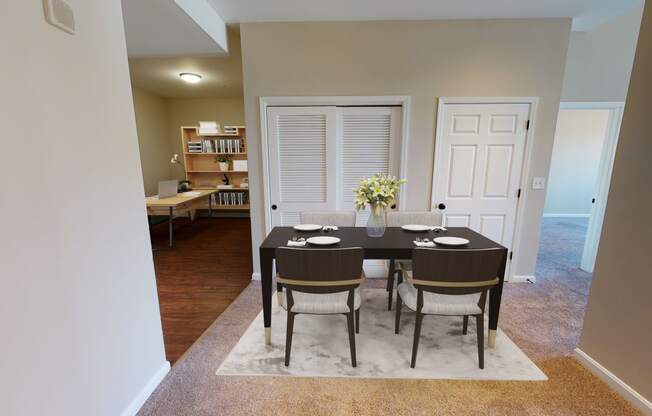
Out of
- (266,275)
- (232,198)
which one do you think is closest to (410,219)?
(266,275)

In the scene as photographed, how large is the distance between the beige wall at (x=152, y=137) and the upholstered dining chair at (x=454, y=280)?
5.31 meters

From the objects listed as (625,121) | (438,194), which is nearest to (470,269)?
(625,121)

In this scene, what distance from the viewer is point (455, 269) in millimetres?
1701

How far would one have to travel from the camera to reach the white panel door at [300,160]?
9.61 feet

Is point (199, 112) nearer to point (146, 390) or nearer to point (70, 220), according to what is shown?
point (70, 220)

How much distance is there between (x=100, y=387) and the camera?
1336 mm

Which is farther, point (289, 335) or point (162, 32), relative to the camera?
point (162, 32)

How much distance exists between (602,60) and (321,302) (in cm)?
383

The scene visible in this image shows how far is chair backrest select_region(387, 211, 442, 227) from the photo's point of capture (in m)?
2.69

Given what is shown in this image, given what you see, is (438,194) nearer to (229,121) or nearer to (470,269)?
(470,269)

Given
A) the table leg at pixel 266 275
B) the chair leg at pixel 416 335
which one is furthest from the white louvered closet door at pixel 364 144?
the chair leg at pixel 416 335

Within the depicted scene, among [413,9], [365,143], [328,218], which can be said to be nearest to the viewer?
[413,9]

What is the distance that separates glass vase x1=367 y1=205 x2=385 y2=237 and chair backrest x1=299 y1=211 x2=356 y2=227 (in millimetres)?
432

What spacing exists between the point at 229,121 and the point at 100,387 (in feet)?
18.5
